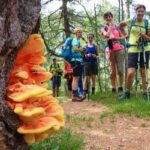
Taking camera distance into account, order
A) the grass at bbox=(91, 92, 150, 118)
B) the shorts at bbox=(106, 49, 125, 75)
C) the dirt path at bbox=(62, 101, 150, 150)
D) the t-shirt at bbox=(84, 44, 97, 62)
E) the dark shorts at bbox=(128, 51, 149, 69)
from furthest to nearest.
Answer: the t-shirt at bbox=(84, 44, 97, 62)
the shorts at bbox=(106, 49, 125, 75)
the dark shorts at bbox=(128, 51, 149, 69)
the grass at bbox=(91, 92, 150, 118)
the dirt path at bbox=(62, 101, 150, 150)

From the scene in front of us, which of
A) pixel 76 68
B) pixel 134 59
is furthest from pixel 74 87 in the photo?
pixel 134 59

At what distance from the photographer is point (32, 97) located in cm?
390

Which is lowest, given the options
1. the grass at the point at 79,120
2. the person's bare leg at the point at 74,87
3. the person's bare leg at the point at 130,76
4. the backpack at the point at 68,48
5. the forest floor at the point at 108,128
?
the forest floor at the point at 108,128

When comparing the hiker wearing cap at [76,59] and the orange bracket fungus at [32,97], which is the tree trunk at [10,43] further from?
the hiker wearing cap at [76,59]

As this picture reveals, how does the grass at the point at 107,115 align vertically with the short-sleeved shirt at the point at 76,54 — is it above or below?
below

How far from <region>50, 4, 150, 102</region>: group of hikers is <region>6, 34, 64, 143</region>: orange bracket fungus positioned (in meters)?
6.51

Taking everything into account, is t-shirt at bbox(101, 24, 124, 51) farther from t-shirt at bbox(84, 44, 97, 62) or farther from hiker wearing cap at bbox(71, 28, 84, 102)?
hiker wearing cap at bbox(71, 28, 84, 102)

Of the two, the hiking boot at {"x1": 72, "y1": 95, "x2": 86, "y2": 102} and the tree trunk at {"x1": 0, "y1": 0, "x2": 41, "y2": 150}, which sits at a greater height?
the tree trunk at {"x1": 0, "y1": 0, "x2": 41, "y2": 150}

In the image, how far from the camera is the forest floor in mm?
6684

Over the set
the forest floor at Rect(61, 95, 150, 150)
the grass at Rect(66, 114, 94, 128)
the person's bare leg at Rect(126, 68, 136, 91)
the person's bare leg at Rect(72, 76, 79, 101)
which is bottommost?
the forest floor at Rect(61, 95, 150, 150)

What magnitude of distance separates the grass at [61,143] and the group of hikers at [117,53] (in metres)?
5.20

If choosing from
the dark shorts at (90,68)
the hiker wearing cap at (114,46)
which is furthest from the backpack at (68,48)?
the dark shorts at (90,68)

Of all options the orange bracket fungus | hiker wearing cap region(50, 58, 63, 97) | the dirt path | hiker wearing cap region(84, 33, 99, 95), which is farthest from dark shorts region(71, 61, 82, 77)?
the orange bracket fungus

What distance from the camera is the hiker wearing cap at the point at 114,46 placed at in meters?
11.9
